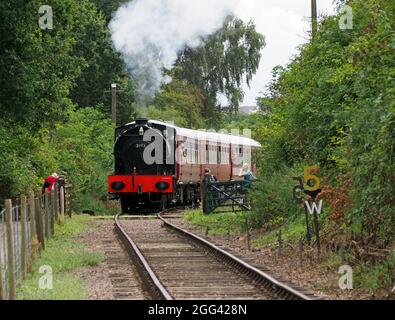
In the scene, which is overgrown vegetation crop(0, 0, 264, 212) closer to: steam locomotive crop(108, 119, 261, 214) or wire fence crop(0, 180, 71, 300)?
steam locomotive crop(108, 119, 261, 214)

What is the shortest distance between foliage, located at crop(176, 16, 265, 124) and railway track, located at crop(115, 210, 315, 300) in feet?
136

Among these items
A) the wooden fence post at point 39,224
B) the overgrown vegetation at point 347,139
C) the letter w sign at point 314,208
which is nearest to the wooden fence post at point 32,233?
the wooden fence post at point 39,224

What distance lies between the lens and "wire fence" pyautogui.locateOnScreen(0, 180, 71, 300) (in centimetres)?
1284

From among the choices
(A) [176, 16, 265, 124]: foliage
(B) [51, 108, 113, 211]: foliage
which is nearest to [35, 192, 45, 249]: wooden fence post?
(B) [51, 108, 113, 211]: foliage

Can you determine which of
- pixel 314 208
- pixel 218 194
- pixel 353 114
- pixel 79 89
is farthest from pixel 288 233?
pixel 79 89

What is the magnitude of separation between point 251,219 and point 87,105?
37.3 meters

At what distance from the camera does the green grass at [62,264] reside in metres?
13.0

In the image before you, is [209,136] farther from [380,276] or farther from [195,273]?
[380,276]

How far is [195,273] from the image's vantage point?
1600 centimetres

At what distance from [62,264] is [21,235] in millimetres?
2252

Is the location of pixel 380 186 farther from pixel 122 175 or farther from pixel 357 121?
pixel 122 175

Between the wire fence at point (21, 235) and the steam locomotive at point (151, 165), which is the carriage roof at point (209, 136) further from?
the wire fence at point (21, 235)
